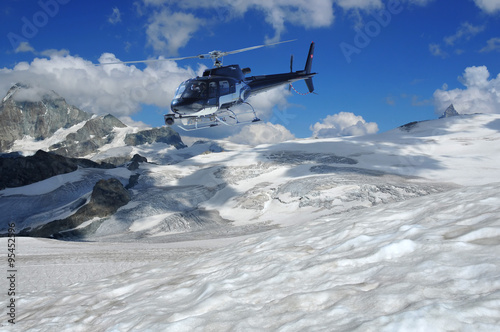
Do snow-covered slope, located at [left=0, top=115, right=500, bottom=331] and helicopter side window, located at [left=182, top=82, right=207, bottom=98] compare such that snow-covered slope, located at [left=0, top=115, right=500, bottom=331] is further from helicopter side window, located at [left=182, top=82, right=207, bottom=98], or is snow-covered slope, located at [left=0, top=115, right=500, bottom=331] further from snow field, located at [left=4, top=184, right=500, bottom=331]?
helicopter side window, located at [left=182, top=82, right=207, bottom=98]

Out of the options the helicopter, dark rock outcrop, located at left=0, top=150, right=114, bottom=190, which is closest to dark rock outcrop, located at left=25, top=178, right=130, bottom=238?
the helicopter

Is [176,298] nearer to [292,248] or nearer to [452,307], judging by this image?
[292,248]

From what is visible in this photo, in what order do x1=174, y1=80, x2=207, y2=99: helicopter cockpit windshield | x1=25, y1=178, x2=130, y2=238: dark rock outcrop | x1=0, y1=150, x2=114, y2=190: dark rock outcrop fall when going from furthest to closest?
x1=0, y1=150, x2=114, y2=190: dark rock outcrop, x1=25, y1=178, x2=130, y2=238: dark rock outcrop, x1=174, y1=80, x2=207, y2=99: helicopter cockpit windshield

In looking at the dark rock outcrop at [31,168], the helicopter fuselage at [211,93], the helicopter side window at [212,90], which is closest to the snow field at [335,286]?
the helicopter fuselage at [211,93]

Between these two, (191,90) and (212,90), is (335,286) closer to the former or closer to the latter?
(191,90)

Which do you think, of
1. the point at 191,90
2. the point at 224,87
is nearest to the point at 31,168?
the point at 191,90

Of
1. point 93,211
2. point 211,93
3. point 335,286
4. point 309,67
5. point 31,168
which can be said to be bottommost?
point 335,286
